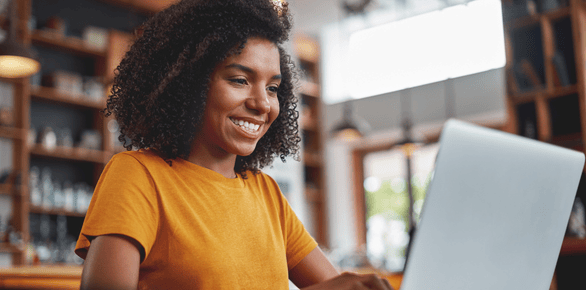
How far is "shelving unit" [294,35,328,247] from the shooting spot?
754 cm

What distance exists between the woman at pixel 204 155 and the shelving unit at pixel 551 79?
3.76 m

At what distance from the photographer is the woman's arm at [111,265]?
756mm

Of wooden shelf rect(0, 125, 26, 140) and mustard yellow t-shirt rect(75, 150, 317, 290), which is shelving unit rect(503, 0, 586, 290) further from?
wooden shelf rect(0, 125, 26, 140)

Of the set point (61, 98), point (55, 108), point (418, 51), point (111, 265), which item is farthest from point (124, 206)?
point (418, 51)

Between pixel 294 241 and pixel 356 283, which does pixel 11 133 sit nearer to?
pixel 294 241

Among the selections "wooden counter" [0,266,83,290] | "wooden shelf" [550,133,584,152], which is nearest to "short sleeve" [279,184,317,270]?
"wooden counter" [0,266,83,290]

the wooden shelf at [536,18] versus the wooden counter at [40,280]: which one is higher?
the wooden shelf at [536,18]

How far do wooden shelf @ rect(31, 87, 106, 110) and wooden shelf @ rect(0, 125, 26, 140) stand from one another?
37 centimetres

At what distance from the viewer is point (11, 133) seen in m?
4.60

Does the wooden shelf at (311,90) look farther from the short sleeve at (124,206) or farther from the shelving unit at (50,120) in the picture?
the short sleeve at (124,206)

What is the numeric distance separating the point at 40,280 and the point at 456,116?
528 cm

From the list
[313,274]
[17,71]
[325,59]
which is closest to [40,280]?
[313,274]

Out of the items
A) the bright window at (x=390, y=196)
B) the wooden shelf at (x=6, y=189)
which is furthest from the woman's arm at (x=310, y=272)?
the bright window at (x=390, y=196)

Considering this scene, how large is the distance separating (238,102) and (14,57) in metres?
3.02
